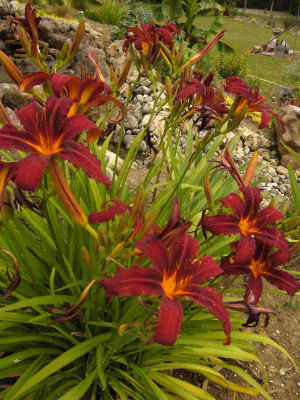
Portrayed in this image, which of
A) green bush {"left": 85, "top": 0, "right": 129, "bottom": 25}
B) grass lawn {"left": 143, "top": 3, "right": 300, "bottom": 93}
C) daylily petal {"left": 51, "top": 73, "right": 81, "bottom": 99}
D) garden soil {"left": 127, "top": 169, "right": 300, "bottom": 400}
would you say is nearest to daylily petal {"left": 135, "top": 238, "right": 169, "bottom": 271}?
daylily petal {"left": 51, "top": 73, "right": 81, "bottom": 99}

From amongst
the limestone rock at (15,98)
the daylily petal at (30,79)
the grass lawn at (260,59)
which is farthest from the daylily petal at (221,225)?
the grass lawn at (260,59)

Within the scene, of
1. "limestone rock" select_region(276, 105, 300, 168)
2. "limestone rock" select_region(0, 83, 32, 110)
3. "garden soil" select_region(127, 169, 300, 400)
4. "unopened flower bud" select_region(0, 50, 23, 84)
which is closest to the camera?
"unopened flower bud" select_region(0, 50, 23, 84)

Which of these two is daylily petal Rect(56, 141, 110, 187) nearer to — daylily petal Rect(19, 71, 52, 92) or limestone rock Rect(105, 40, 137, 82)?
daylily petal Rect(19, 71, 52, 92)

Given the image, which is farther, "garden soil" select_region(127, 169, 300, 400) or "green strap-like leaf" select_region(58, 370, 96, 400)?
"garden soil" select_region(127, 169, 300, 400)

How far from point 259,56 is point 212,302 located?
44.9 ft

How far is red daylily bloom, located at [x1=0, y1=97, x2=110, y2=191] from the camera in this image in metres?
0.85

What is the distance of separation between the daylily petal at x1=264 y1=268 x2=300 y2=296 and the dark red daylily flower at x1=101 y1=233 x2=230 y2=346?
0.22 m

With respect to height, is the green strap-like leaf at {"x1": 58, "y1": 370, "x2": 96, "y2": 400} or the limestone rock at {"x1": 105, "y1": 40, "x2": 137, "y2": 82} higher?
the limestone rock at {"x1": 105, "y1": 40, "x2": 137, "y2": 82}

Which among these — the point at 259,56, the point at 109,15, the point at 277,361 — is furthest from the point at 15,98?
the point at 259,56

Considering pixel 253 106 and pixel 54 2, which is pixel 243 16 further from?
pixel 253 106

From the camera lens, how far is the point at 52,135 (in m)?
0.93

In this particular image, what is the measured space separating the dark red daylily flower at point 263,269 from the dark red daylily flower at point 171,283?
0.36ft

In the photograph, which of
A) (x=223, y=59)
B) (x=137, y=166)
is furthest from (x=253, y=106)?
(x=223, y=59)

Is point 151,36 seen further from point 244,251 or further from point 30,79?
point 244,251
